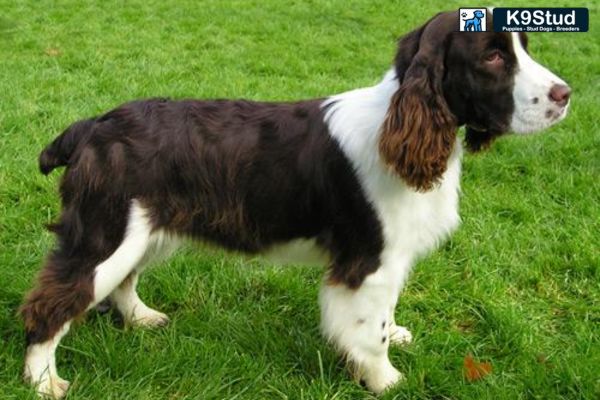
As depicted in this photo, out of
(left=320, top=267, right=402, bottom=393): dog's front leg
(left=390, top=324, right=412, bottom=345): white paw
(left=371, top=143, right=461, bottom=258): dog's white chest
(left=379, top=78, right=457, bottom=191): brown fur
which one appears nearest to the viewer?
(left=379, top=78, right=457, bottom=191): brown fur

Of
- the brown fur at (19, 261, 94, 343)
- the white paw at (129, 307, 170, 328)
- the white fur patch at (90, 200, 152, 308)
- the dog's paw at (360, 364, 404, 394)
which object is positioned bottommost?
the dog's paw at (360, 364, 404, 394)

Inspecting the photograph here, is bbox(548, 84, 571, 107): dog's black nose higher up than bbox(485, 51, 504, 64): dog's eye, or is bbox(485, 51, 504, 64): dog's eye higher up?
bbox(485, 51, 504, 64): dog's eye

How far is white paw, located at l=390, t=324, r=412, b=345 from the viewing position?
3.33 meters

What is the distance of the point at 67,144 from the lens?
3.08m

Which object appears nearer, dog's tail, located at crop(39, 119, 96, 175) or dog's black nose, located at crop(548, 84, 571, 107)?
dog's black nose, located at crop(548, 84, 571, 107)

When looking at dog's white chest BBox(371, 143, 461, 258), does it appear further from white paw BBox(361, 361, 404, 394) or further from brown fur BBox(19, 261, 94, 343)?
brown fur BBox(19, 261, 94, 343)

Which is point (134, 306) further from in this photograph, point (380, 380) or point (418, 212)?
point (418, 212)

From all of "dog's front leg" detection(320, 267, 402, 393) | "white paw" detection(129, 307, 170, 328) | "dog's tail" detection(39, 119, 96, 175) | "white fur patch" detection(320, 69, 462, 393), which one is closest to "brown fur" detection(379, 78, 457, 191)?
"white fur patch" detection(320, 69, 462, 393)

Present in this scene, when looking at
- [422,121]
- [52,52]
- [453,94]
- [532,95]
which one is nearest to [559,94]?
[532,95]

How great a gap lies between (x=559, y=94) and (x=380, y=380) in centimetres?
133

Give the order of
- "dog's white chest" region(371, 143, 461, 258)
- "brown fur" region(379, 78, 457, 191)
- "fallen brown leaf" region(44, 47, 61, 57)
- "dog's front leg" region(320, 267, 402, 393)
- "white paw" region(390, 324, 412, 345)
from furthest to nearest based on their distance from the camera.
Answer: "fallen brown leaf" region(44, 47, 61, 57) < "white paw" region(390, 324, 412, 345) < "dog's front leg" region(320, 267, 402, 393) < "dog's white chest" region(371, 143, 461, 258) < "brown fur" region(379, 78, 457, 191)

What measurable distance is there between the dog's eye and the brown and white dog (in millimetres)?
125

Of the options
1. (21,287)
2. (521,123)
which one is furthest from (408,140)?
(21,287)

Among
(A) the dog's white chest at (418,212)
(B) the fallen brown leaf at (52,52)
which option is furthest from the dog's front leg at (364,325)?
(B) the fallen brown leaf at (52,52)
